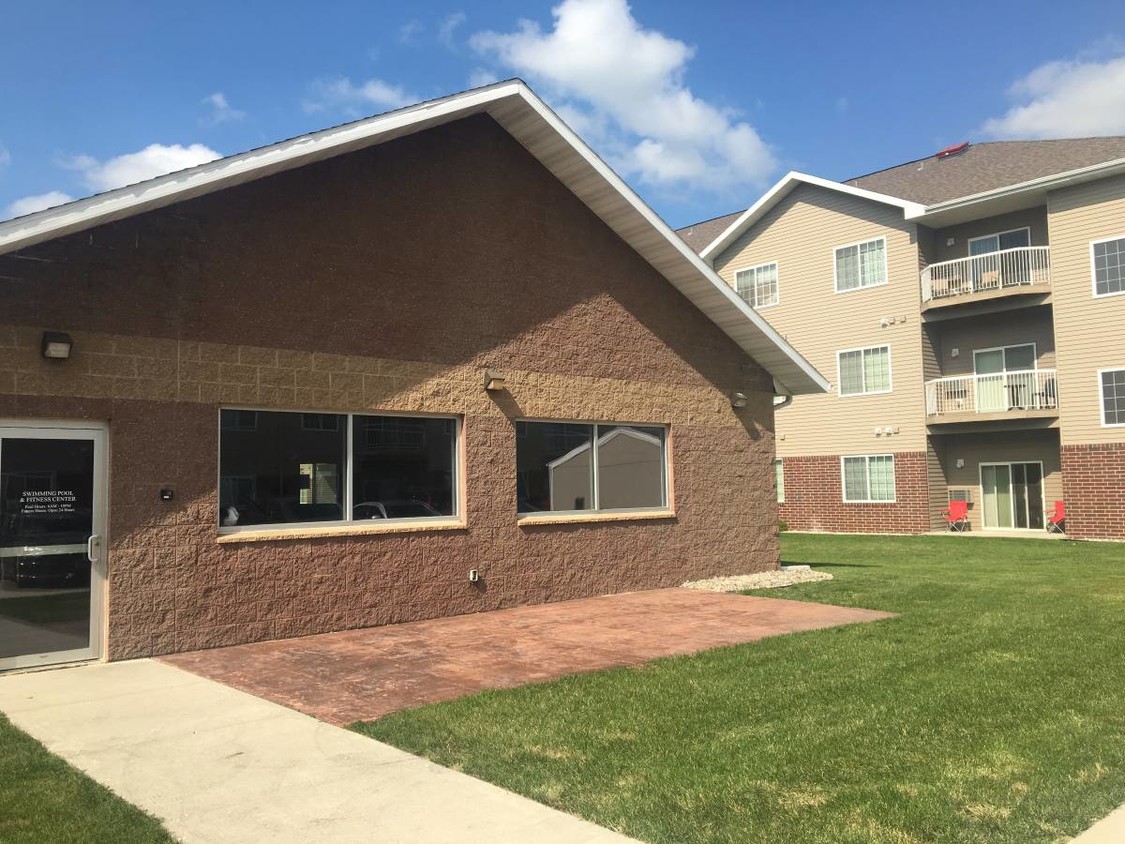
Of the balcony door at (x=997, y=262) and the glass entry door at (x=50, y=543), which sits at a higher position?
the balcony door at (x=997, y=262)

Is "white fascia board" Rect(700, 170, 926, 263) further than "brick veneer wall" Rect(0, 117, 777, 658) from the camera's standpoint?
Yes

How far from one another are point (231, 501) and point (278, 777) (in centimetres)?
472

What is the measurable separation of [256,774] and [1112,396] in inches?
952

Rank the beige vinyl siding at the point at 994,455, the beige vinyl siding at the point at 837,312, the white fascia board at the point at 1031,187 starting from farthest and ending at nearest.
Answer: the beige vinyl siding at the point at 837,312 → the beige vinyl siding at the point at 994,455 → the white fascia board at the point at 1031,187

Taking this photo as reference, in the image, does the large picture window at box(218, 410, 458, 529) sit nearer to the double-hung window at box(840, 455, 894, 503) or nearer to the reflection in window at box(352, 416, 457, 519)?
the reflection in window at box(352, 416, 457, 519)

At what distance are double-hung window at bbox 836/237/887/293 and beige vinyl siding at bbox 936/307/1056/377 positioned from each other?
2514 millimetres

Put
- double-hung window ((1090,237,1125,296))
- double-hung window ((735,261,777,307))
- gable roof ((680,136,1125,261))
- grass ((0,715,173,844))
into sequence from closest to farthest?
grass ((0,715,173,844)) → double-hung window ((1090,237,1125,296)) → gable roof ((680,136,1125,261)) → double-hung window ((735,261,777,307))

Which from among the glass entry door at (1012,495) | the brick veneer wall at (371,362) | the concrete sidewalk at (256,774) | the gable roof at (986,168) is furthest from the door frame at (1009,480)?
the concrete sidewalk at (256,774)

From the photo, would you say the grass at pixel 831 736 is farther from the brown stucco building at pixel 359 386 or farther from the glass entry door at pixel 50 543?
the glass entry door at pixel 50 543

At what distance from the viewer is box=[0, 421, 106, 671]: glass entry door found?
7.95 m

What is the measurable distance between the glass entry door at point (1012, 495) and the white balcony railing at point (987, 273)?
17.2 ft

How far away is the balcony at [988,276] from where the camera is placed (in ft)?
81.2

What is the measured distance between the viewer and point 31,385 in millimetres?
8141

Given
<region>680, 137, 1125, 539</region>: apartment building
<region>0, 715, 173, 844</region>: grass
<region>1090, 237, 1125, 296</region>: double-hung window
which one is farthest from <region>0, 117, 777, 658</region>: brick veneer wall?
<region>1090, 237, 1125, 296</region>: double-hung window
